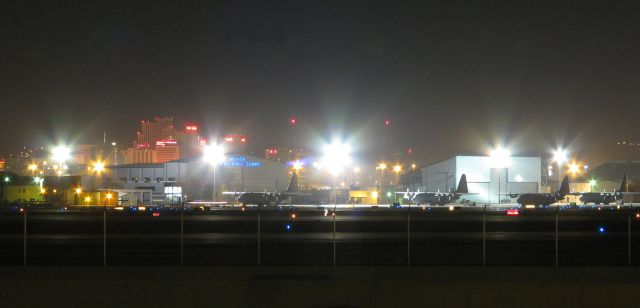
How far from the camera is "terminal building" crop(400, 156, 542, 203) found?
84.5m

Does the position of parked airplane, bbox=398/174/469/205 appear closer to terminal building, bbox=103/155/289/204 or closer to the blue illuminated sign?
terminal building, bbox=103/155/289/204

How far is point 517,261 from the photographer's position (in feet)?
75.4

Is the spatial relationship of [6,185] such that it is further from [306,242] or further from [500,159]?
[306,242]

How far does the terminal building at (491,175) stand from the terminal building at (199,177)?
25.0 m

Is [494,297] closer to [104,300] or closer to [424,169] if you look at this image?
[104,300]

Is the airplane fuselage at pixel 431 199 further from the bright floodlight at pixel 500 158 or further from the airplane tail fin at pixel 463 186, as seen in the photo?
the bright floodlight at pixel 500 158

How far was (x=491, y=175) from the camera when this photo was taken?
85875 millimetres

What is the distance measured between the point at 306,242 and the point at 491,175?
6174 centimetres

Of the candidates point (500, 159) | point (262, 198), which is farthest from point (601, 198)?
point (262, 198)

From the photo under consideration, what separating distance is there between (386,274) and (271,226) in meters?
23.9

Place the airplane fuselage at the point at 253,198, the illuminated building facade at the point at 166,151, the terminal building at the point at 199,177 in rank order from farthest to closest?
the illuminated building facade at the point at 166,151 → the terminal building at the point at 199,177 → the airplane fuselage at the point at 253,198

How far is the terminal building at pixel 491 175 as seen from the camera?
84.5 metres

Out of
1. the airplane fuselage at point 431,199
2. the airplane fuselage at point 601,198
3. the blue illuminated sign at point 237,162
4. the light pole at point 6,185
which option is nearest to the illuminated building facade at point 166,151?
the blue illuminated sign at point 237,162

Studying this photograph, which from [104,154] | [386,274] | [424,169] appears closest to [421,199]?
[424,169]
